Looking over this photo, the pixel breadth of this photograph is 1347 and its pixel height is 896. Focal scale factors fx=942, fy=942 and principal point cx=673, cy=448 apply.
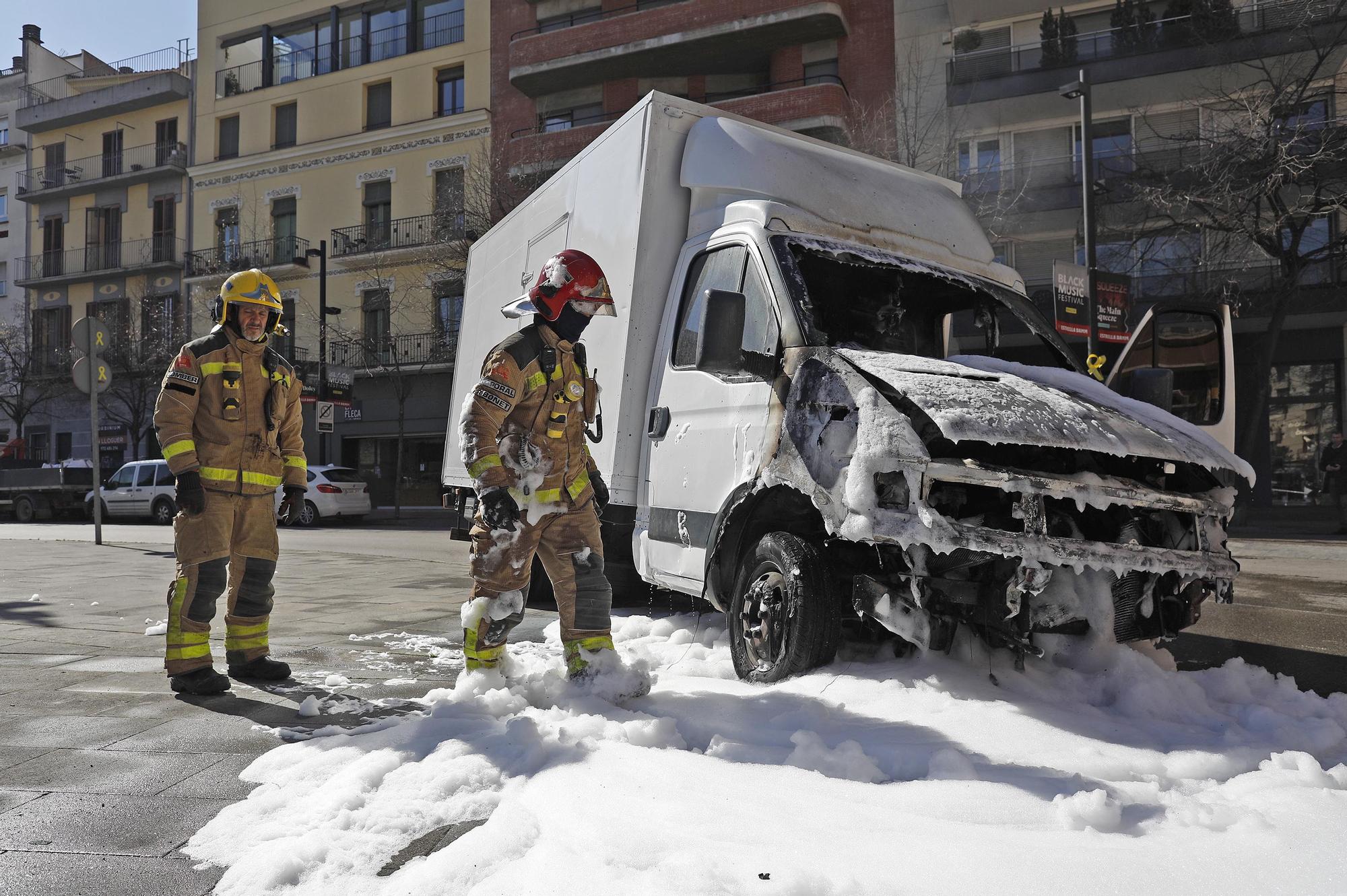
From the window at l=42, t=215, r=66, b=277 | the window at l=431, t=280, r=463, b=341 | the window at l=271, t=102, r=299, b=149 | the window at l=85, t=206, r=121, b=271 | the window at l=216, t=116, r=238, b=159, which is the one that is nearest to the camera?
the window at l=431, t=280, r=463, b=341

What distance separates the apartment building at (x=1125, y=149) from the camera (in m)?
19.5

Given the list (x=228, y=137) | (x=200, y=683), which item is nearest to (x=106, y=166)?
(x=228, y=137)

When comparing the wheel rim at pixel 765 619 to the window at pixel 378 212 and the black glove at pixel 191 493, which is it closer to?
the black glove at pixel 191 493

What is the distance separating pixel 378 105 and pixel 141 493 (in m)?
15.5

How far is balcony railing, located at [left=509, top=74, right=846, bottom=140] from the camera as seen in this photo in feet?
79.4

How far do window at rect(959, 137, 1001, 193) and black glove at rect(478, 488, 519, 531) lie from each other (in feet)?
58.5

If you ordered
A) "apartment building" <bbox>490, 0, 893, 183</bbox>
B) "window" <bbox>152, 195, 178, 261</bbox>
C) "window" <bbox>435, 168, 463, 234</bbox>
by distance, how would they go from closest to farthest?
"apartment building" <bbox>490, 0, 893, 183</bbox>
"window" <bbox>435, 168, 463, 234</bbox>
"window" <bbox>152, 195, 178, 261</bbox>

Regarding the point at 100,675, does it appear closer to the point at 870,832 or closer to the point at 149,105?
the point at 870,832

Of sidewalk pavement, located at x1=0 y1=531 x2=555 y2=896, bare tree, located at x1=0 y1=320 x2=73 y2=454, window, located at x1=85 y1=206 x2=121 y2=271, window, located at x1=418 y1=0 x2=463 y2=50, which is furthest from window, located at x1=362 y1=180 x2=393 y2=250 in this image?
sidewalk pavement, located at x1=0 y1=531 x2=555 y2=896

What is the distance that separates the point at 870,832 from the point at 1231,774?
128 centimetres

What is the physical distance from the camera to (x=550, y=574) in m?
4.24

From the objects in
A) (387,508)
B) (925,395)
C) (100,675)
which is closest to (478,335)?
(100,675)

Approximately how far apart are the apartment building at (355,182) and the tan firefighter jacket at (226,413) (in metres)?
23.1

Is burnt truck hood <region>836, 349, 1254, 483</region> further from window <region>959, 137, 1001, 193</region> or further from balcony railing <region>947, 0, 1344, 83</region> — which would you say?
balcony railing <region>947, 0, 1344, 83</region>
